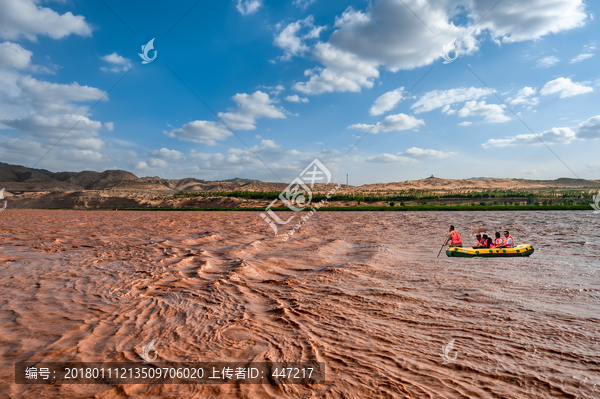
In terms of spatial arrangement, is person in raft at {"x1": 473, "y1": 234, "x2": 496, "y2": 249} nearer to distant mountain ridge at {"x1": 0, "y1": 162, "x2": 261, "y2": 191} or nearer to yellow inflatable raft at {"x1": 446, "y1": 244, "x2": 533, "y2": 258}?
yellow inflatable raft at {"x1": 446, "y1": 244, "x2": 533, "y2": 258}

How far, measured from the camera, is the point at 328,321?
599cm

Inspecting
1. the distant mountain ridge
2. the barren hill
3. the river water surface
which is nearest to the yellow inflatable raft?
the river water surface

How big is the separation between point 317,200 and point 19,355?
63440 millimetres

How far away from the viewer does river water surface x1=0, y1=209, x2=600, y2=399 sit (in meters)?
4.01

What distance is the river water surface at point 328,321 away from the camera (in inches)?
158

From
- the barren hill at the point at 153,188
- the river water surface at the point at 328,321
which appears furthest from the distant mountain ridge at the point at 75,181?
the river water surface at the point at 328,321

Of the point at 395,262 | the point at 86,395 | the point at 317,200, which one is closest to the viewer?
the point at 86,395

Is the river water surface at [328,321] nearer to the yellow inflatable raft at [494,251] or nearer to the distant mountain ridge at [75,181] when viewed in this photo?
the yellow inflatable raft at [494,251]

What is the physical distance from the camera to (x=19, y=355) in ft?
15.3

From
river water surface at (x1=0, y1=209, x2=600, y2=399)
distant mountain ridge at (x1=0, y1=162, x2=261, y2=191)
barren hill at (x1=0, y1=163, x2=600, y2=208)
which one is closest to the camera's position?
river water surface at (x1=0, y1=209, x2=600, y2=399)

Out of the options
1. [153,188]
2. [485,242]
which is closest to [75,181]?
[153,188]

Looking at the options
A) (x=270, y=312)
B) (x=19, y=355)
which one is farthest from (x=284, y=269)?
(x=19, y=355)

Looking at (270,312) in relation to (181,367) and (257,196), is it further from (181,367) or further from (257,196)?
(257,196)

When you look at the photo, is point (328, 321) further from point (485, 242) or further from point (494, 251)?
point (485, 242)
